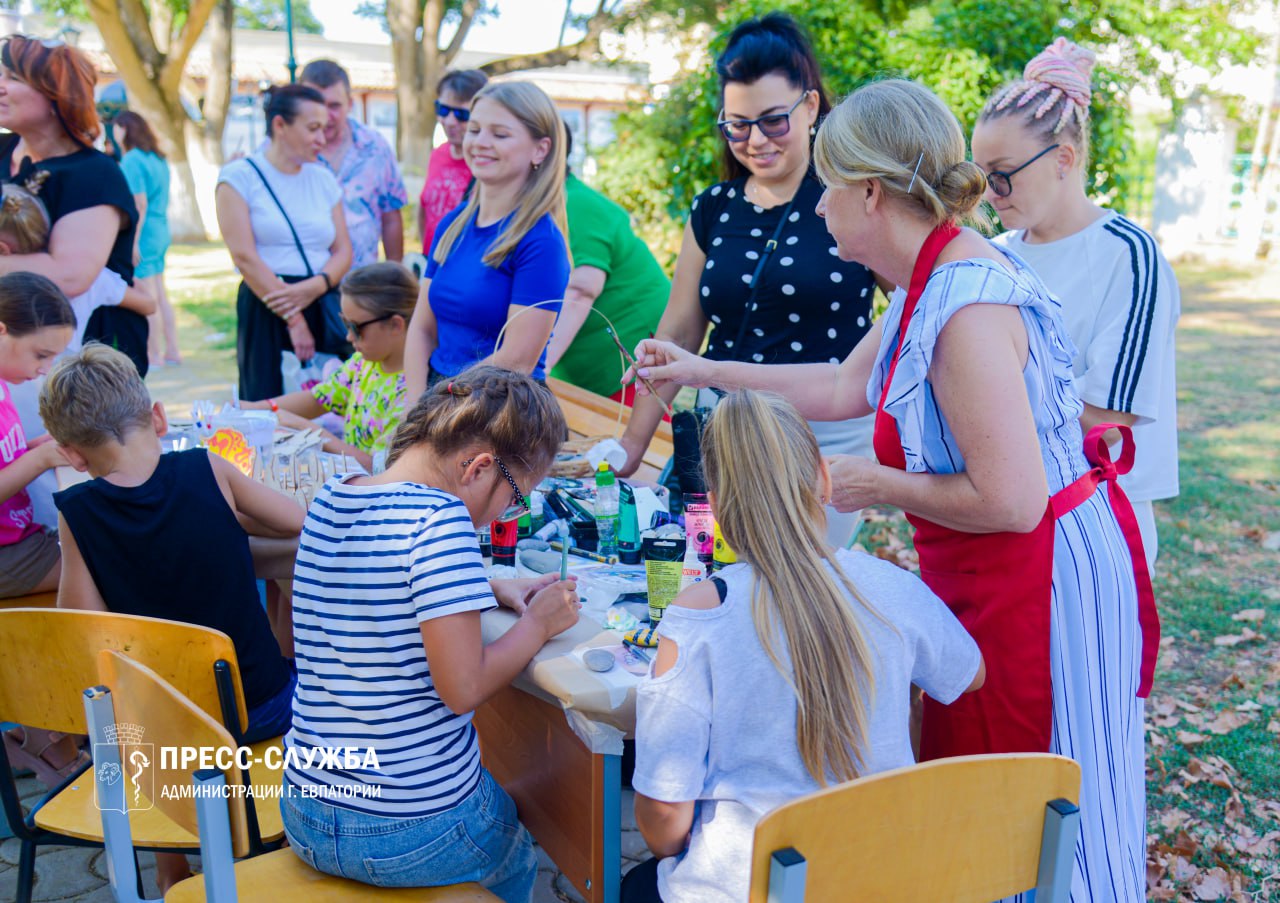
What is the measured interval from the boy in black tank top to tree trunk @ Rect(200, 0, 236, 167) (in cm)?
1750

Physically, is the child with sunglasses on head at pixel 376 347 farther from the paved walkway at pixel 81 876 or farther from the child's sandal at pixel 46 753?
the paved walkway at pixel 81 876

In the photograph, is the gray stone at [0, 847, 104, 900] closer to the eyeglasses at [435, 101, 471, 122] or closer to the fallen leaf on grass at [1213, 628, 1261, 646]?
the eyeglasses at [435, 101, 471, 122]

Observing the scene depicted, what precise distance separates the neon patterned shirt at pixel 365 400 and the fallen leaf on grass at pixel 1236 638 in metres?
3.32

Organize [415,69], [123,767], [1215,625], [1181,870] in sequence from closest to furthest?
[123,767] < [1181,870] < [1215,625] < [415,69]

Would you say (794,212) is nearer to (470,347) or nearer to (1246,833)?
(470,347)

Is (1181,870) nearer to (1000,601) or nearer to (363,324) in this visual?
(1000,601)

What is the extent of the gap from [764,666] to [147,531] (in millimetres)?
1555

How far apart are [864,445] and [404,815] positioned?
5.28ft

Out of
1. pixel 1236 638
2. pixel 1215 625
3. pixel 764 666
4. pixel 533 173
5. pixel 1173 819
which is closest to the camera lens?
pixel 764 666

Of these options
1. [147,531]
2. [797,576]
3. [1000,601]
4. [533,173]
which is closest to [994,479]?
[1000,601]

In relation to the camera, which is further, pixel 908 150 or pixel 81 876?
pixel 81 876

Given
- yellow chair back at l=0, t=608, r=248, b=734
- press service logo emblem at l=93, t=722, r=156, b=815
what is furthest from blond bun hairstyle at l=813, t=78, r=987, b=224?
press service logo emblem at l=93, t=722, r=156, b=815

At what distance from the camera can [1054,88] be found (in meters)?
2.31

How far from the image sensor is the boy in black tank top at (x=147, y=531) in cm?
239
